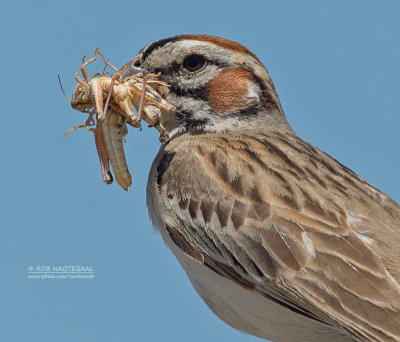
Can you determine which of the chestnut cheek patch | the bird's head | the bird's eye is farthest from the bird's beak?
the chestnut cheek patch

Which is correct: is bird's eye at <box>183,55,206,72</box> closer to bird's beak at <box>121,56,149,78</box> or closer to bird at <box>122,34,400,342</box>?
bird at <box>122,34,400,342</box>

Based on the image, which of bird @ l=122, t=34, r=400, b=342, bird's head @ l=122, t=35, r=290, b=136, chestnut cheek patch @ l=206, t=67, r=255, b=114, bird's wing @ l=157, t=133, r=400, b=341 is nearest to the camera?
bird's wing @ l=157, t=133, r=400, b=341

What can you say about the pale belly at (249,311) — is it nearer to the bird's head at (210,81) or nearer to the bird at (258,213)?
the bird at (258,213)

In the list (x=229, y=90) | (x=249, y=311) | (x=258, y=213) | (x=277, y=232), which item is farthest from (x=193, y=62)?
(x=249, y=311)

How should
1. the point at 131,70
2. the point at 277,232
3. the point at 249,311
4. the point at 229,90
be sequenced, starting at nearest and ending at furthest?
the point at 277,232
the point at 249,311
the point at 131,70
the point at 229,90

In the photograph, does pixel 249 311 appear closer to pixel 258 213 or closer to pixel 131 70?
pixel 258 213

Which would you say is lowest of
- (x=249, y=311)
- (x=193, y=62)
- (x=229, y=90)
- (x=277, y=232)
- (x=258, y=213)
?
(x=249, y=311)
